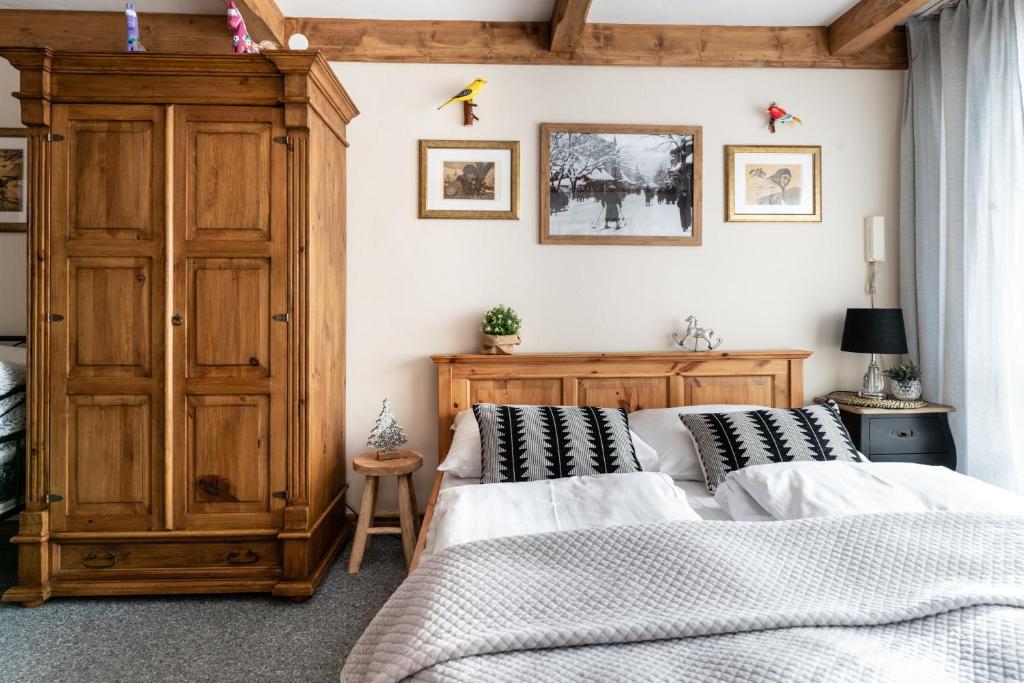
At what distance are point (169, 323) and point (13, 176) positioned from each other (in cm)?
147

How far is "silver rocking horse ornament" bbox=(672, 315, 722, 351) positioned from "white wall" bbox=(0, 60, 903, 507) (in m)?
0.06

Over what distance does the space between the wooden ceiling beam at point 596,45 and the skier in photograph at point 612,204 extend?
2.11ft

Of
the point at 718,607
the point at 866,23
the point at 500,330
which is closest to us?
the point at 718,607

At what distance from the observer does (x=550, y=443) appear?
2396 millimetres

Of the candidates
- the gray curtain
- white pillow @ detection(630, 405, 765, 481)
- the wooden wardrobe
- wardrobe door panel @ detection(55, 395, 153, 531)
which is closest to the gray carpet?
the wooden wardrobe

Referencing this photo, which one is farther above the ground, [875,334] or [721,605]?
[875,334]

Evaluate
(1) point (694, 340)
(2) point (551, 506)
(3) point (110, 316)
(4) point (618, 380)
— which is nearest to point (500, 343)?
(4) point (618, 380)

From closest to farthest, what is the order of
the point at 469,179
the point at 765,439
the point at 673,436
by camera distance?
the point at 765,439
the point at 673,436
the point at 469,179

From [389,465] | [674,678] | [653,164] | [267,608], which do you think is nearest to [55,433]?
[267,608]

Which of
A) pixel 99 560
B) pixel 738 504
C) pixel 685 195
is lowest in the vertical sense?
pixel 99 560

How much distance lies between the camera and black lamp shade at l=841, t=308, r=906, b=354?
290 cm

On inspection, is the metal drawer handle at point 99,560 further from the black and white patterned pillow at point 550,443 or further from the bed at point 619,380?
the black and white patterned pillow at point 550,443

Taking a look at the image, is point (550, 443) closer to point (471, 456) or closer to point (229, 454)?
point (471, 456)

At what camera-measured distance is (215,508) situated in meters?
2.45
